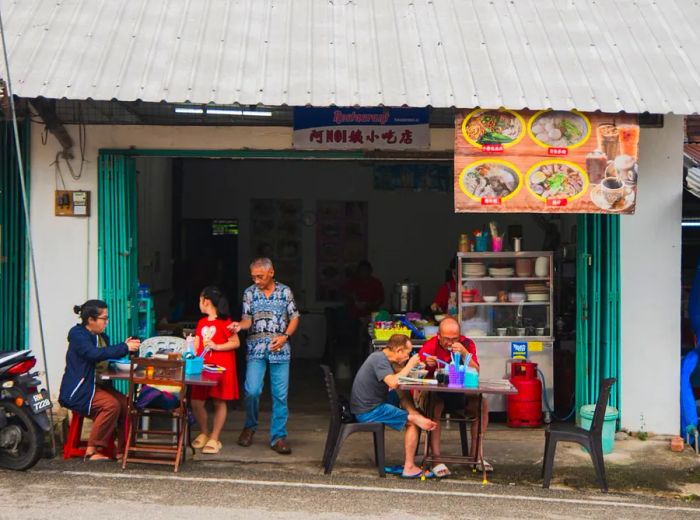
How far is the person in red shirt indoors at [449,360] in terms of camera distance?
26.5 ft

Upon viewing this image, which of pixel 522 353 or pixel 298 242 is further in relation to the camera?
pixel 298 242

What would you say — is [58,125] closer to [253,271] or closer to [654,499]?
[253,271]

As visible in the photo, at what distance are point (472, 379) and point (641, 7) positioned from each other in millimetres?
4636

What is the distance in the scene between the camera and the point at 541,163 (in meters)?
8.25

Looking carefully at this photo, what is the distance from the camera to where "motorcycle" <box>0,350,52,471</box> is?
24.9 ft

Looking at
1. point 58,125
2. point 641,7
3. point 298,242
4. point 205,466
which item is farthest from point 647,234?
point 298,242

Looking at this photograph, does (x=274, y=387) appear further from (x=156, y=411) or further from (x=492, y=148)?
(x=492, y=148)

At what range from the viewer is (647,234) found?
30.9 ft

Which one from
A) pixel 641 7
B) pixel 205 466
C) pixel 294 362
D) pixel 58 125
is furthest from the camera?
pixel 294 362

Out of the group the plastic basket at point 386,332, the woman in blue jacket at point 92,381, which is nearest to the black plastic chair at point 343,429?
the woman in blue jacket at point 92,381

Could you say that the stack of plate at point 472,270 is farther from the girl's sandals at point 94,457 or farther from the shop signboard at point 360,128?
the girl's sandals at point 94,457

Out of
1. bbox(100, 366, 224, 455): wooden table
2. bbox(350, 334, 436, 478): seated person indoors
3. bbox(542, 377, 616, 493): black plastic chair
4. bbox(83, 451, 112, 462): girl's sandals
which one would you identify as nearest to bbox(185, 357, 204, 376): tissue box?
bbox(100, 366, 224, 455): wooden table

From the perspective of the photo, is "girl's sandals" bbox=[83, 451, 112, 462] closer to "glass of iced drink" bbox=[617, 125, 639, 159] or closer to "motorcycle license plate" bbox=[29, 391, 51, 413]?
Answer: "motorcycle license plate" bbox=[29, 391, 51, 413]

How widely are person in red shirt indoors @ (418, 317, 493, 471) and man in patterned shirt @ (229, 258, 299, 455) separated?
133 cm
